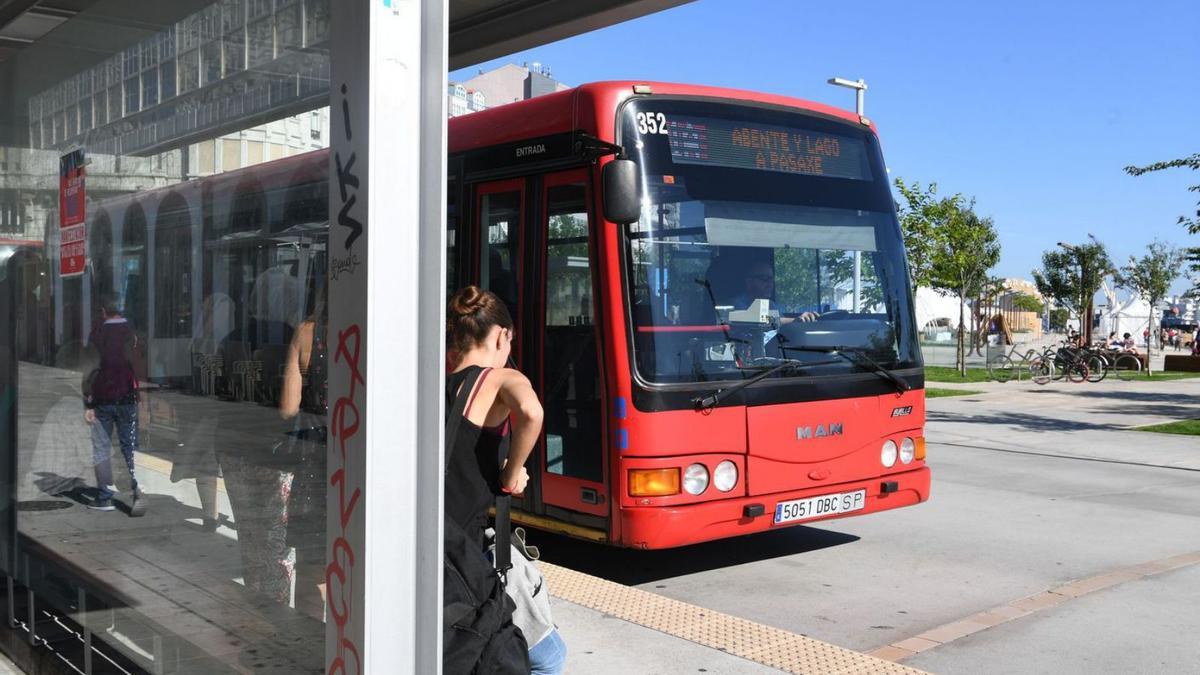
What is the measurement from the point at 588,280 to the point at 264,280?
398 cm

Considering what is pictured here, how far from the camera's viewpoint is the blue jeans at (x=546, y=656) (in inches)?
132

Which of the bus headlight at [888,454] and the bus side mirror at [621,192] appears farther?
the bus headlight at [888,454]

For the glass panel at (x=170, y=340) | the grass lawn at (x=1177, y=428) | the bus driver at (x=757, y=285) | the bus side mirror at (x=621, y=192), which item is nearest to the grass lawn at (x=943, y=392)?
the grass lawn at (x=1177, y=428)

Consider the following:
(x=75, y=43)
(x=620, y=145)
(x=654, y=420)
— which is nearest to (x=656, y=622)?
(x=654, y=420)

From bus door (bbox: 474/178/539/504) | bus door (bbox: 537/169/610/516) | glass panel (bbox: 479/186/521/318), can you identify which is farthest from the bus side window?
glass panel (bbox: 479/186/521/318)

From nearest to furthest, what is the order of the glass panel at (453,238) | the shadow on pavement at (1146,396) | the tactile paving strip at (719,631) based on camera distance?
1. the tactile paving strip at (719,631)
2. the glass panel at (453,238)
3. the shadow on pavement at (1146,396)

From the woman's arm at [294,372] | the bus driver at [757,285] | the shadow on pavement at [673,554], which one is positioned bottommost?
the shadow on pavement at [673,554]

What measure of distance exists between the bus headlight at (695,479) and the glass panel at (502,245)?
1641 millimetres

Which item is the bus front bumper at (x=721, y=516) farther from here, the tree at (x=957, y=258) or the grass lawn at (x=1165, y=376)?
the grass lawn at (x=1165, y=376)

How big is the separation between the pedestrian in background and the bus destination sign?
3.69 meters

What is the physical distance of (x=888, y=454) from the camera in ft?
25.0

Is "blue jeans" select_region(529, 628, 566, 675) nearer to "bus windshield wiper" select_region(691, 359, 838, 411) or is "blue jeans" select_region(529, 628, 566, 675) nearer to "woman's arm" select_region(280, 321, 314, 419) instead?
"woman's arm" select_region(280, 321, 314, 419)

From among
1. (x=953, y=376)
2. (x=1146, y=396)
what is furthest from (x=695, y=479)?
(x=953, y=376)

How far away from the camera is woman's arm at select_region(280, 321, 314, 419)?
9.36ft
